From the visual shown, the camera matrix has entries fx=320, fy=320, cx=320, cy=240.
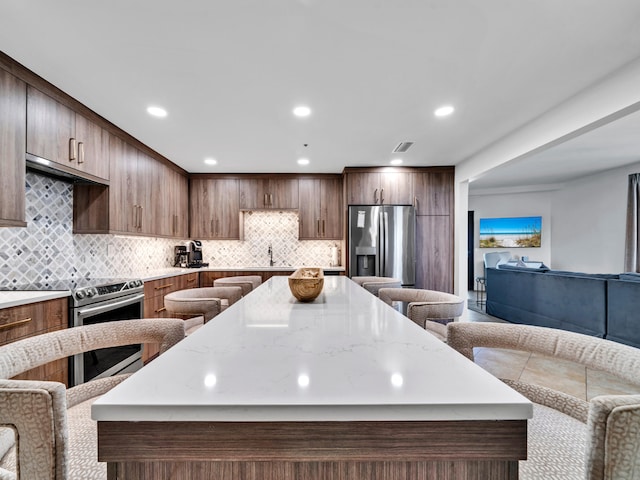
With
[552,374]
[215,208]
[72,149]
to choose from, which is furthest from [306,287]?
[215,208]

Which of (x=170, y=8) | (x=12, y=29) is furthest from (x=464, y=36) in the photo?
(x=12, y=29)

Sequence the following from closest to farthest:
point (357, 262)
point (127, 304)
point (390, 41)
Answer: point (390, 41) → point (127, 304) → point (357, 262)

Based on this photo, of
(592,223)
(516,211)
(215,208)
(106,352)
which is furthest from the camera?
(516,211)

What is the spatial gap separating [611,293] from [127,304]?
4.73 meters

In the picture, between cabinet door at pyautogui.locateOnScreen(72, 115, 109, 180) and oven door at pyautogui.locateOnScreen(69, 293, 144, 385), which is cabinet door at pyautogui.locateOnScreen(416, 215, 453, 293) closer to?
oven door at pyautogui.locateOnScreen(69, 293, 144, 385)

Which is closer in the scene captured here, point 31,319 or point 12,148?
point 31,319

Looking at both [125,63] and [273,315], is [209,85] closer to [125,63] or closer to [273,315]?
[125,63]

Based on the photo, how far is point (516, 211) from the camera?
7.88 m

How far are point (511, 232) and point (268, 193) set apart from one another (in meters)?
6.27

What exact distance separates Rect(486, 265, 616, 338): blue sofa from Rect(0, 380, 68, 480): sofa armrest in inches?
177

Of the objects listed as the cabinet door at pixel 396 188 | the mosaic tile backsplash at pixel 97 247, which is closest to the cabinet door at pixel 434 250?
the cabinet door at pixel 396 188

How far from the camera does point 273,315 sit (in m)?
1.14

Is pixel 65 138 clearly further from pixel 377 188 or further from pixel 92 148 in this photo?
pixel 377 188

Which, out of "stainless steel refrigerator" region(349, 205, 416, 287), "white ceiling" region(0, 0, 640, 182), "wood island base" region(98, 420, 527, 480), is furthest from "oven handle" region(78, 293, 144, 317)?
"stainless steel refrigerator" region(349, 205, 416, 287)
